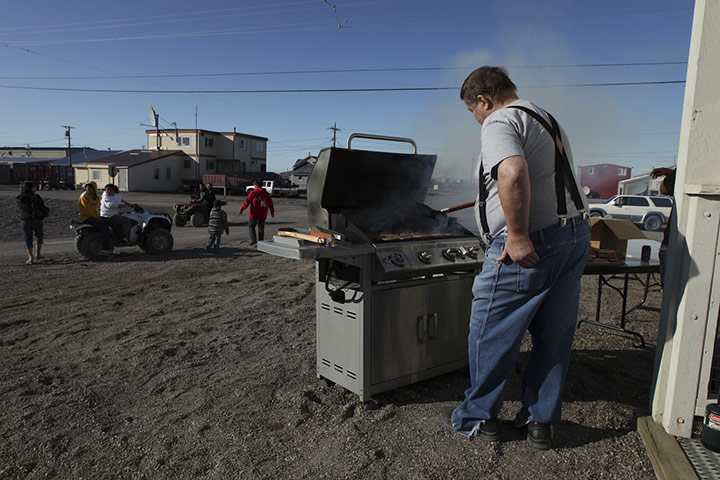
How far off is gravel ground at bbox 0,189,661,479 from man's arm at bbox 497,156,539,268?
105cm

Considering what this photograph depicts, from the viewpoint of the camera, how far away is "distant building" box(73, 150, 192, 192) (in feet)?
120

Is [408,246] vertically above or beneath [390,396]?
above

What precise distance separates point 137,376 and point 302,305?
225 centimetres

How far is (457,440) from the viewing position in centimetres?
244

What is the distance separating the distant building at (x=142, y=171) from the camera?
120 feet

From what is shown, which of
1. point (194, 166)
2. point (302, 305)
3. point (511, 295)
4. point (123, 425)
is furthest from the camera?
point (194, 166)

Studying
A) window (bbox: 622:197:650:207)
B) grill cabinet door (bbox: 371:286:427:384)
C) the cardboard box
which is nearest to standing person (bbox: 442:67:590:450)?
grill cabinet door (bbox: 371:286:427:384)

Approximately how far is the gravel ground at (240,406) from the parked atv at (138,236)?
3057 mm

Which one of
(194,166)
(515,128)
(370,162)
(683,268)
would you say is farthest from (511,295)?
(194,166)

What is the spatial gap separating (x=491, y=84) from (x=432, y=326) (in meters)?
1.56

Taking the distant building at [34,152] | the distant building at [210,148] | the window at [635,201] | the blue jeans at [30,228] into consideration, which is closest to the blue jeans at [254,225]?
the blue jeans at [30,228]

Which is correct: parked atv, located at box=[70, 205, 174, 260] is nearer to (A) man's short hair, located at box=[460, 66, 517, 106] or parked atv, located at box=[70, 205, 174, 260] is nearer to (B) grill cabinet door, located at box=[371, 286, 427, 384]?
(B) grill cabinet door, located at box=[371, 286, 427, 384]

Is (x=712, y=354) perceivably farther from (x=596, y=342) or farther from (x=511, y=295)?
(x=596, y=342)

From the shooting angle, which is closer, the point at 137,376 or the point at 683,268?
the point at 683,268
